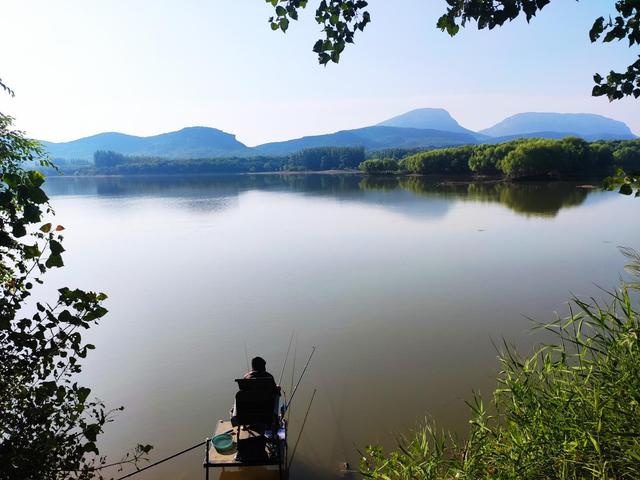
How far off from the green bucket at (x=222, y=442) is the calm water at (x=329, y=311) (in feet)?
2.39

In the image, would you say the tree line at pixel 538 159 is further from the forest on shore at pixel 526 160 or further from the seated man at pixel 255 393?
the seated man at pixel 255 393

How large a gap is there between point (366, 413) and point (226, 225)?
24.2 metres

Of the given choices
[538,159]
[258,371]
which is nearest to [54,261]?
[258,371]

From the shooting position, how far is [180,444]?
6.99 metres

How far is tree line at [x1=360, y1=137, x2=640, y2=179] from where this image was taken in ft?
201

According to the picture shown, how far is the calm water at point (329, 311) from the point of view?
7.62 m

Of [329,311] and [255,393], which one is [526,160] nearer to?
[329,311]

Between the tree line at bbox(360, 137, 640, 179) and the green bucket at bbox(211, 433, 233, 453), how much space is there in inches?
2482

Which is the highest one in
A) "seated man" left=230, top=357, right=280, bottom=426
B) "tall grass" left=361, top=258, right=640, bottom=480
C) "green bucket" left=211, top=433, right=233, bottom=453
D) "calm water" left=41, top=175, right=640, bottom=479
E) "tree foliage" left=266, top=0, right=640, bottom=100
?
"tree foliage" left=266, top=0, right=640, bottom=100

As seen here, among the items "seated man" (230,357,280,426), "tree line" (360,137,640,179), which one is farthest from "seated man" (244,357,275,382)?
"tree line" (360,137,640,179)

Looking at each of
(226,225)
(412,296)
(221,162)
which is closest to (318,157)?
(221,162)

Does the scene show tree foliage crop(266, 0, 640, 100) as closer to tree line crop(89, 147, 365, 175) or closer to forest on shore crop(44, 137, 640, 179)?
forest on shore crop(44, 137, 640, 179)

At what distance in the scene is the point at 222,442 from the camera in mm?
6004

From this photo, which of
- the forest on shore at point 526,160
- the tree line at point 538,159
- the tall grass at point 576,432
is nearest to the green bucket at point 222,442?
the tall grass at point 576,432
